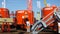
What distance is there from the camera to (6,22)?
21.3m

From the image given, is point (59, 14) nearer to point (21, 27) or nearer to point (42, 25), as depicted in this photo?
point (42, 25)

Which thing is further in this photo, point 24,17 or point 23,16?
point 23,16

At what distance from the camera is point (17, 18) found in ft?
81.7

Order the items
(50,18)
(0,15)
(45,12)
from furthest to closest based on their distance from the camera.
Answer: (0,15), (45,12), (50,18)

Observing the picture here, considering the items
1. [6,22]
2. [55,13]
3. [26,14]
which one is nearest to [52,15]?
[55,13]

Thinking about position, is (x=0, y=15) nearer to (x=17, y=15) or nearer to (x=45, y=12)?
(x=17, y=15)

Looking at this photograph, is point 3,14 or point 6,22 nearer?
point 6,22

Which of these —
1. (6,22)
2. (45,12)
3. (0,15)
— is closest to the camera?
(6,22)

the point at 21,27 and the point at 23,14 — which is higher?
the point at 23,14

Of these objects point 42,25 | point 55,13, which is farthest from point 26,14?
point 42,25

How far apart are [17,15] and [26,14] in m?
1.65

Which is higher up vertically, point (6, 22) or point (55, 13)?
point (55, 13)

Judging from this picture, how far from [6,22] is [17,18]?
3.81m

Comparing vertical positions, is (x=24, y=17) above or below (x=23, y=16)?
below
